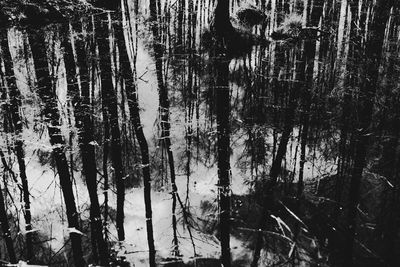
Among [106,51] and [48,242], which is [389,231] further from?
[106,51]

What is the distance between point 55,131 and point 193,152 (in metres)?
2.25

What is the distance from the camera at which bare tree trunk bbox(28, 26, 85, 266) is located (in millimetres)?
5537

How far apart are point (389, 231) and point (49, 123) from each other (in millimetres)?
5376

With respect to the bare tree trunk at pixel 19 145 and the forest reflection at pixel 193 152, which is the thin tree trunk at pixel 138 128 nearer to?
the forest reflection at pixel 193 152

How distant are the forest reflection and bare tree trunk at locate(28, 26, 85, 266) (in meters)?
0.02

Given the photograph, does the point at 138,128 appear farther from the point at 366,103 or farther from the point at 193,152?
the point at 366,103

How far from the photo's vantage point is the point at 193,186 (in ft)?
20.8

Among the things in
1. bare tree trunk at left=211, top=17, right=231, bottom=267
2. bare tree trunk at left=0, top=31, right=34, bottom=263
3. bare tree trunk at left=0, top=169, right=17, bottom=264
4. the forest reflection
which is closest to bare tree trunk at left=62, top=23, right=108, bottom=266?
the forest reflection

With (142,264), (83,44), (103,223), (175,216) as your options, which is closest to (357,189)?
(175,216)

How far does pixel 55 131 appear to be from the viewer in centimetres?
626

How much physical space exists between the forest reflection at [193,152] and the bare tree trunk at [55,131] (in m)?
0.02

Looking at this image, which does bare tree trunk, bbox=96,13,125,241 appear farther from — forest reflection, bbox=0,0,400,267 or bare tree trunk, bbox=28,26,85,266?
bare tree trunk, bbox=28,26,85,266

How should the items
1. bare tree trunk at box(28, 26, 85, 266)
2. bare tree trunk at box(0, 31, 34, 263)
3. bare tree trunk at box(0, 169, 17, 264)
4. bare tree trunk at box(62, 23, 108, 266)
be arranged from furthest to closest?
1. bare tree trunk at box(0, 31, 34, 263)
2. bare tree trunk at box(62, 23, 108, 266)
3. bare tree trunk at box(28, 26, 85, 266)
4. bare tree trunk at box(0, 169, 17, 264)

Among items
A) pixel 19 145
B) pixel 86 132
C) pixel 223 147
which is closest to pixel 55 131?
pixel 86 132
